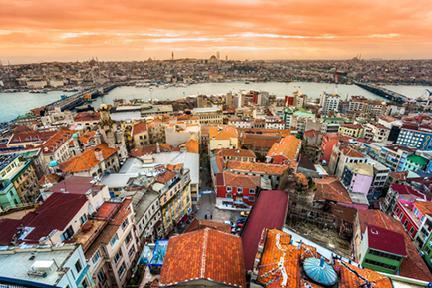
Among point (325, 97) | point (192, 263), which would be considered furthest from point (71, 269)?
point (325, 97)

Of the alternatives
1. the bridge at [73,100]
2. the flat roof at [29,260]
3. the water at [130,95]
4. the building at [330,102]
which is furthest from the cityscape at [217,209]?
the water at [130,95]

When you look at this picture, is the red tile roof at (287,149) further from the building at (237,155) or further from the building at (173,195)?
the building at (173,195)

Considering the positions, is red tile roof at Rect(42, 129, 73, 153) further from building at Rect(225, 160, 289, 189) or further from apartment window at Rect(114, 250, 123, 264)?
building at Rect(225, 160, 289, 189)

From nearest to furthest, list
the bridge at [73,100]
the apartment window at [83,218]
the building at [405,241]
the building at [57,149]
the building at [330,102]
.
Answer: the apartment window at [83,218] → the building at [405,241] → the building at [57,149] → the building at [330,102] → the bridge at [73,100]

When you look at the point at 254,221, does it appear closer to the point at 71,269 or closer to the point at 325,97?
the point at 71,269

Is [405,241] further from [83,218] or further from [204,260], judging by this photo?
[83,218]

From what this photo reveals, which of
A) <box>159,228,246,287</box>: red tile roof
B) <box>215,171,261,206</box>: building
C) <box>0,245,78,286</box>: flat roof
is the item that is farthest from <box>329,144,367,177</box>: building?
<box>0,245,78,286</box>: flat roof
